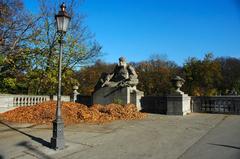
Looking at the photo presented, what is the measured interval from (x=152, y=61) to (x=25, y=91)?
1534 inches

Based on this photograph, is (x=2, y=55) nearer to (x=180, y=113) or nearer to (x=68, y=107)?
(x=68, y=107)

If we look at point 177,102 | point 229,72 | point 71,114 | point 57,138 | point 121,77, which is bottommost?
point 57,138

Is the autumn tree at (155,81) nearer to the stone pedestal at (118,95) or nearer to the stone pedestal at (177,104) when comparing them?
the stone pedestal at (118,95)

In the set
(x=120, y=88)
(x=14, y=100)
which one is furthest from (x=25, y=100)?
(x=120, y=88)

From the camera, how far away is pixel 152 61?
197 ft

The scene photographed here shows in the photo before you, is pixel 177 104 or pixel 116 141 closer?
pixel 116 141

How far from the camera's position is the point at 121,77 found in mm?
19188

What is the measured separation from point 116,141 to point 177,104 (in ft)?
28.4

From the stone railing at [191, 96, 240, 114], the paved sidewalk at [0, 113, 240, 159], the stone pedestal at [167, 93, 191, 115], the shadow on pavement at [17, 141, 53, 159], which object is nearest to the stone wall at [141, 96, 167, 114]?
the stone pedestal at [167, 93, 191, 115]

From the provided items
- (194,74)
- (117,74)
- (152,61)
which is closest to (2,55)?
(117,74)

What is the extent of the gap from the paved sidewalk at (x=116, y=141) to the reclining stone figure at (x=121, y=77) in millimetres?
7161

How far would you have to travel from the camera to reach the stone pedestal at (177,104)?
649 inches

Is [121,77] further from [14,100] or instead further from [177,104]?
[14,100]

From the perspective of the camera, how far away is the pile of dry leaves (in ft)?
44.7
